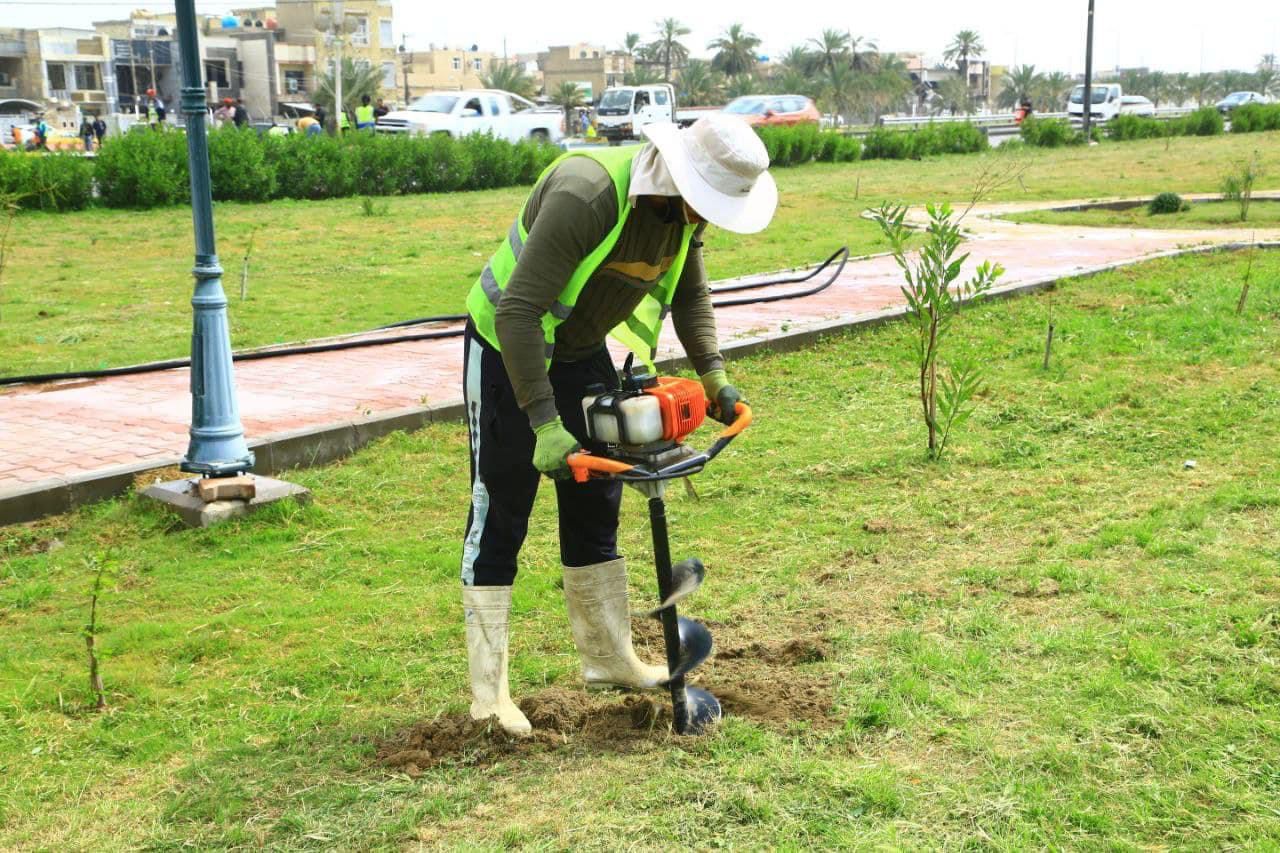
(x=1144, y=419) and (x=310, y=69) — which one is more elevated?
(x=310, y=69)

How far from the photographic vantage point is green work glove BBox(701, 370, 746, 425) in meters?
3.61

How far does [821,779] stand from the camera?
3.17m

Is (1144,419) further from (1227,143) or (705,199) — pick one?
(1227,143)

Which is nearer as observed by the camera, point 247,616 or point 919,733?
point 919,733

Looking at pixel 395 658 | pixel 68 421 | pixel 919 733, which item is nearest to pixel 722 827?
pixel 919 733

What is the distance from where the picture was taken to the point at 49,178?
16906 mm

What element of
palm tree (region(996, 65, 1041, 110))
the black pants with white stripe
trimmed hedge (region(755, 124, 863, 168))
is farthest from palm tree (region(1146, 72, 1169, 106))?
the black pants with white stripe

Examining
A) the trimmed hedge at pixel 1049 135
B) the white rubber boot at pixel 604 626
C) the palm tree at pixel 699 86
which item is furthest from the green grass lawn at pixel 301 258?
the palm tree at pixel 699 86

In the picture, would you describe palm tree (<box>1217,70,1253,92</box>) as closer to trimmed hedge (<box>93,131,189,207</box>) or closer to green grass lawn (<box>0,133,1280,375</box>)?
green grass lawn (<box>0,133,1280,375</box>)

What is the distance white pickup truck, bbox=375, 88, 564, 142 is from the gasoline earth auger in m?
24.3

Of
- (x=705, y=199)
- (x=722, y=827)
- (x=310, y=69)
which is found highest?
(x=310, y=69)

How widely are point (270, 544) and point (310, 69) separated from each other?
8006cm

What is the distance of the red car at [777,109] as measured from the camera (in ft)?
107

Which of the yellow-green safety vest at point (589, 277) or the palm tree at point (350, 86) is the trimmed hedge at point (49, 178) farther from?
the palm tree at point (350, 86)
